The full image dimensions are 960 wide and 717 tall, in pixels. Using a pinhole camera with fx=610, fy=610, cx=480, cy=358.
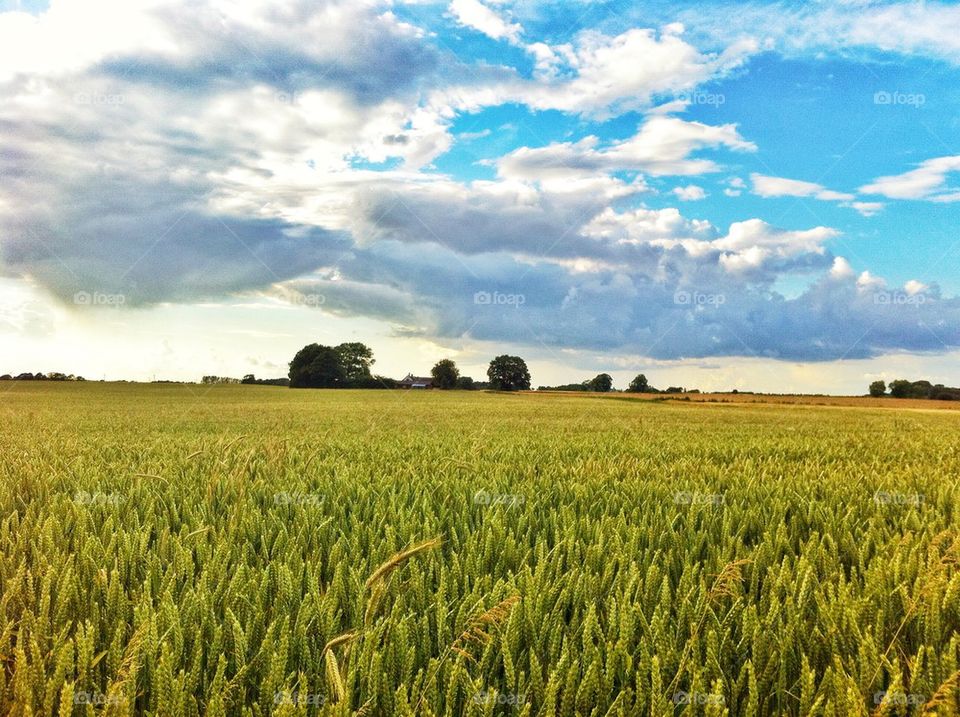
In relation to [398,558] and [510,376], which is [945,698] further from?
[510,376]

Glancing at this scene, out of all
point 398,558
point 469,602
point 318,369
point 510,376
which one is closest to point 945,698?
point 469,602

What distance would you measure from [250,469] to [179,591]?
298 centimetres

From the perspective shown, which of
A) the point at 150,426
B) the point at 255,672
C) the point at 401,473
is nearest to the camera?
the point at 255,672

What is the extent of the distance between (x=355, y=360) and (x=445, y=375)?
433 inches

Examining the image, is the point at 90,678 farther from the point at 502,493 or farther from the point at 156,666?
the point at 502,493

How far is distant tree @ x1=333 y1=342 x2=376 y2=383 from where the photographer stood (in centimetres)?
7119

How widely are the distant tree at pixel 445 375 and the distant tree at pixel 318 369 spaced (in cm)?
1117

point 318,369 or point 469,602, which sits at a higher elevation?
point 318,369

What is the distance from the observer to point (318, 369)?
70.9 m

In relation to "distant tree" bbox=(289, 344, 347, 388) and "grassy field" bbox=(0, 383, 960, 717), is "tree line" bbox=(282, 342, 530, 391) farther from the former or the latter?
"grassy field" bbox=(0, 383, 960, 717)

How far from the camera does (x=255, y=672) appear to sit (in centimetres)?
188

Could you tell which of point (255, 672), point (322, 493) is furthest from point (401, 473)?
point (255, 672)

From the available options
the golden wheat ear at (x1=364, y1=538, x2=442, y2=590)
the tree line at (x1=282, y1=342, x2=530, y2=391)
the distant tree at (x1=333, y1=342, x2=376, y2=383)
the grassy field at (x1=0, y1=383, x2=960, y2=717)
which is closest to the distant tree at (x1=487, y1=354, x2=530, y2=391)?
the tree line at (x1=282, y1=342, x2=530, y2=391)

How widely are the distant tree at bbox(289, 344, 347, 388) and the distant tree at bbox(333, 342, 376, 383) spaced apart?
1.52 feet
